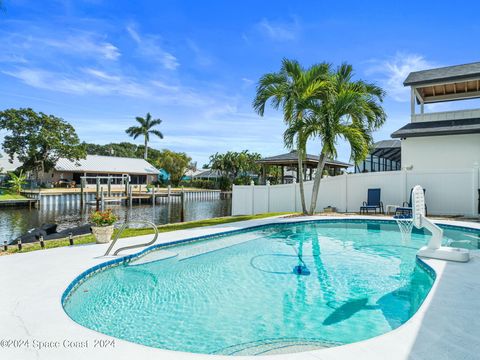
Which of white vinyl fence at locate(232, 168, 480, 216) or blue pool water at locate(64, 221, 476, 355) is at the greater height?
white vinyl fence at locate(232, 168, 480, 216)

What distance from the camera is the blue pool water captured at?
13.6 feet

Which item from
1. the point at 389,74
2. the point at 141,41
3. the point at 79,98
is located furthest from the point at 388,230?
the point at 79,98

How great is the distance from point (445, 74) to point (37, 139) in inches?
1549

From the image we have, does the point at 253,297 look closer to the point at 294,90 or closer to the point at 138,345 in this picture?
the point at 138,345

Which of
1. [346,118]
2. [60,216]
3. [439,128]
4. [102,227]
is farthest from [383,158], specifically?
[60,216]

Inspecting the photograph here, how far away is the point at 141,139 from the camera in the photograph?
192 ft

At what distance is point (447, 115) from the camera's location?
56.6ft

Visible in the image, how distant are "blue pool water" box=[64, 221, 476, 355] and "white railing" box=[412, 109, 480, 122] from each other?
11071 millimetres

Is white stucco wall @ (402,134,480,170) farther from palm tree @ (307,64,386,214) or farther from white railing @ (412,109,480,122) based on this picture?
palm tree @ (307,64,386,214)

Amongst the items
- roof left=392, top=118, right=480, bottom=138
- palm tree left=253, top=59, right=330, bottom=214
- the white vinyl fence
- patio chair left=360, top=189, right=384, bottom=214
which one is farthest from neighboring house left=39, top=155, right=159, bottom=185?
roof left=392, top=118, right=480, bottom=138

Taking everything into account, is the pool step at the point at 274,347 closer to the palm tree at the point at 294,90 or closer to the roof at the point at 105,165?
the palm tree at the point at 294,90

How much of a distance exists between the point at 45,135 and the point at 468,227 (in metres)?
40.9

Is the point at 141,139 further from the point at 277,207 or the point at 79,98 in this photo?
the point at 277,207

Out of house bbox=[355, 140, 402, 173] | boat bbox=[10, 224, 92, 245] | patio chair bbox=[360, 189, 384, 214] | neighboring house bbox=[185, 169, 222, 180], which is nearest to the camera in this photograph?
boat bbox=[10, 224, 92, 245]
